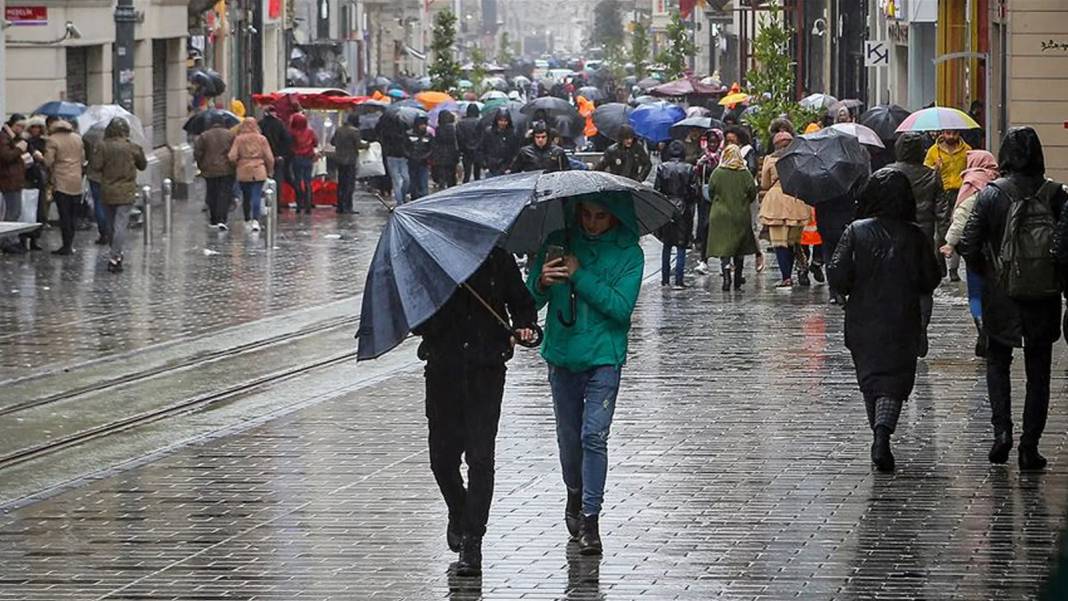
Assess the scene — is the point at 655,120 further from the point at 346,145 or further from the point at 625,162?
the point at 625,162

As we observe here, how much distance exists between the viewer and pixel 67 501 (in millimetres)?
10984

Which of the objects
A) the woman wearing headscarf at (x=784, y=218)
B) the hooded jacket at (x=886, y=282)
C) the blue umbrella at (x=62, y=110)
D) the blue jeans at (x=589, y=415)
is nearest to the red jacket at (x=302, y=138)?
the blue umbrella at (x=62, y=110)

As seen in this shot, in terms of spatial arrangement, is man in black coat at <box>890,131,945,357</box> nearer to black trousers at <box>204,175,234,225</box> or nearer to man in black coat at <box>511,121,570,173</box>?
man in black coat at <box>511,121,570,173</box>

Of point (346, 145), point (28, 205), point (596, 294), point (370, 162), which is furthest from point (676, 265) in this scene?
point (370, 162)

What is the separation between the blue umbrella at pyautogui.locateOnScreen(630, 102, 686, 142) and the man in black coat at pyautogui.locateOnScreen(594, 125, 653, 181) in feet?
47.0

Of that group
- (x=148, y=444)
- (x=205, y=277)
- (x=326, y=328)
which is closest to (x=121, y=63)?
(x=205, y=277)

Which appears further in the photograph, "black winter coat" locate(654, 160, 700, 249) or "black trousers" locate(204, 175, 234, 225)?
"black trousers" locate(204, 175, 234, 225)

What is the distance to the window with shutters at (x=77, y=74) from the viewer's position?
124ft

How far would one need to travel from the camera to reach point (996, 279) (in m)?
11.5

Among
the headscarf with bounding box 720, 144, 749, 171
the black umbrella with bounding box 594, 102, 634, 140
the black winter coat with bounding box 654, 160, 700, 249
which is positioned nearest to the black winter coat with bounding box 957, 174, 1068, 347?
the headscarf with bounding box 720, 144, 749, 171

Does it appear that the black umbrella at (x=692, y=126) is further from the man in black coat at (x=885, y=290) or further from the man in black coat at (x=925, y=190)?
the man in black coat at (x=885, y=290)

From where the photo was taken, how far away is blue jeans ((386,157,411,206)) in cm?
3575

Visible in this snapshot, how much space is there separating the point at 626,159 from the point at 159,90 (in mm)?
21685

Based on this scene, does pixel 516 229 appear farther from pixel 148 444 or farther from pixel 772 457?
pixel 148 444
